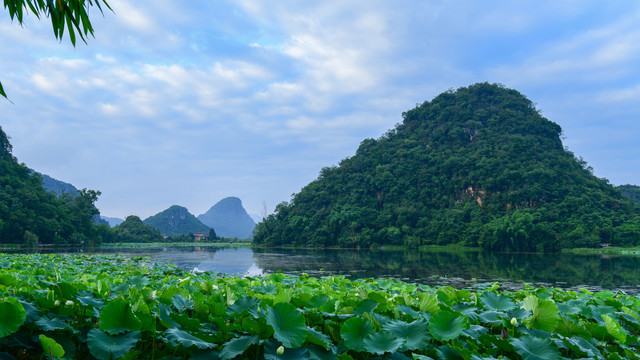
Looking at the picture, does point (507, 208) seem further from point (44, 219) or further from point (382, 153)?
point (44, 219)

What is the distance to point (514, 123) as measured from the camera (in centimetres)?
6431

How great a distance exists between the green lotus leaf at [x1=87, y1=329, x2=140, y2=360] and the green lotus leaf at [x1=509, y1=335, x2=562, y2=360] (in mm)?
1542

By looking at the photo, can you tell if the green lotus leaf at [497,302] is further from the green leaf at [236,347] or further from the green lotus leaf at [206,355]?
the green lotus leaf at [206,355]

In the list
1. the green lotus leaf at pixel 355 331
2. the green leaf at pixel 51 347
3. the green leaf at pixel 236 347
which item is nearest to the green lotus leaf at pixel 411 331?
the green lotus leaf at pixel 355 331

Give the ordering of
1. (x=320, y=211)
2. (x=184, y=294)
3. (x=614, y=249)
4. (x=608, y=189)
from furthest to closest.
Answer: (x=320, y=211) < (x=608, y=189) < (x=614, y=249) < (x=184, y=294)

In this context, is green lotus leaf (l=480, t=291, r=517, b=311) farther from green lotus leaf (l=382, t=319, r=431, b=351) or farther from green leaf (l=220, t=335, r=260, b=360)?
green leaf (l=220, t=335, r=260, b=360)

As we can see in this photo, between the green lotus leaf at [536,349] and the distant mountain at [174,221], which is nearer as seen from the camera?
the green lotus leaf at [536,349]

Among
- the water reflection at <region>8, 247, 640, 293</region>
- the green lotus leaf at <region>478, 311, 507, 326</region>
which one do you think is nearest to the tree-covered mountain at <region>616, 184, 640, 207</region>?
the water reflection at <region>8, 247, 640, 293</region>

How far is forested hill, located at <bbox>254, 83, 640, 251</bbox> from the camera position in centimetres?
4162

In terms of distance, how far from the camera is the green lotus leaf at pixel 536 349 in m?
1.50

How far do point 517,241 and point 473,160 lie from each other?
21.0 meters

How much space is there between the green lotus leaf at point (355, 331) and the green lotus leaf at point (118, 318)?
81cm

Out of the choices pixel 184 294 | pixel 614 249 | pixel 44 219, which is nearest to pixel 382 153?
pixel 614 249

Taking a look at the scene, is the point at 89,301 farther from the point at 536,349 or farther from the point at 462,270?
the point at 462,270
